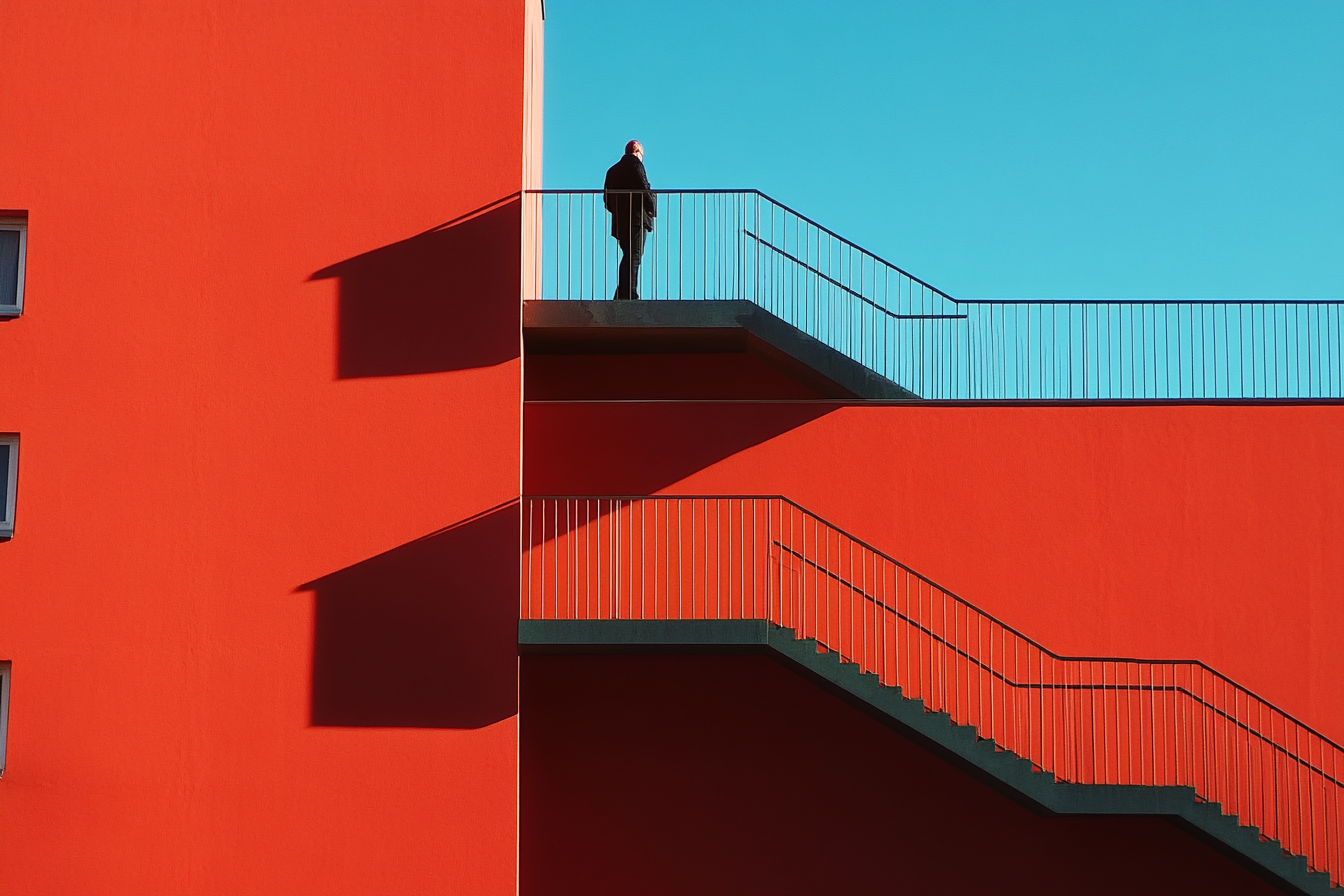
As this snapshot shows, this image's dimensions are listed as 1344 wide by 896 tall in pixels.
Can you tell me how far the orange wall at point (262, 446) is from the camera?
42.6 feet

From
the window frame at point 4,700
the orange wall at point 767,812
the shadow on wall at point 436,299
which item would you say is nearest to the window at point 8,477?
the window frame at point 4,700

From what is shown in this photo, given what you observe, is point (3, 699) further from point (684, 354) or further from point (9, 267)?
point (684, 354)

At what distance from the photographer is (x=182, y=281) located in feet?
44.6

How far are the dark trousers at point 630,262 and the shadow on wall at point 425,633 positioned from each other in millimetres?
2671

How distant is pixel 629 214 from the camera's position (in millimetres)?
14656

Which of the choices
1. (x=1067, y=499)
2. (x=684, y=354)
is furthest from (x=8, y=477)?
(x=1067, y=499)

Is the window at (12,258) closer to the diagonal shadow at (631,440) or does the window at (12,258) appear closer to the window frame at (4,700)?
the window frame at (4,700)

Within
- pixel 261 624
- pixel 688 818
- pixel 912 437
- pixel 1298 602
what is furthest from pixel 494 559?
pixel 1298 602

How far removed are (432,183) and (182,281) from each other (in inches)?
96.7

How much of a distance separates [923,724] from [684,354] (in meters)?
4.97

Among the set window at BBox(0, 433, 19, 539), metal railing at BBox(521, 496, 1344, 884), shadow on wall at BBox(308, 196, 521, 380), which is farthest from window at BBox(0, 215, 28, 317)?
metal railing at BBox(521, 496, 1344, 884)

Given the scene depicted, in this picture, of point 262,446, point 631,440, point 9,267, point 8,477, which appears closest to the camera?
point 262,446

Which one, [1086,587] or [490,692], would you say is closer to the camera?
[490,692]

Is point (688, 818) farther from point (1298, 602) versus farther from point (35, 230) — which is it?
point (35, 230)
